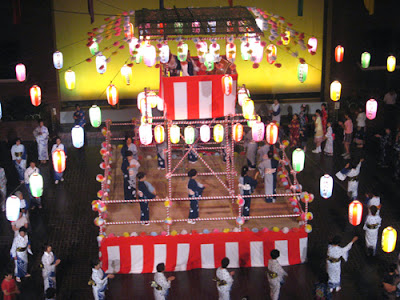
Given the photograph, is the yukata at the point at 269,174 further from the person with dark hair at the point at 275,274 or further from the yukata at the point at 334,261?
the person with dark hair at the point at 275,274

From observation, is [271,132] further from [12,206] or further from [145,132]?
[12,206]

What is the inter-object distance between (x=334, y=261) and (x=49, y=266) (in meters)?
5.79

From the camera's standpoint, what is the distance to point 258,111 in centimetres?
2367

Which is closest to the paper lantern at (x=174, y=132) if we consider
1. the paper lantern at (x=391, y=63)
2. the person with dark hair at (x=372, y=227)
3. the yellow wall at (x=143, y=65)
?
the person with dark hair at (x=372, y=227)

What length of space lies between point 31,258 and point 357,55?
14204 mm

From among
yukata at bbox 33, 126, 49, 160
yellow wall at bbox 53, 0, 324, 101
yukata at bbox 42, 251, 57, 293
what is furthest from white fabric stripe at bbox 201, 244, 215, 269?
yellow wall at bbox 53, 0, 324, 101

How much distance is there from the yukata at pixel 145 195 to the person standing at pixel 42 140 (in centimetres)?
621

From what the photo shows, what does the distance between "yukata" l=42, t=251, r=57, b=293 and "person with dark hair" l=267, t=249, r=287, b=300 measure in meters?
4.39

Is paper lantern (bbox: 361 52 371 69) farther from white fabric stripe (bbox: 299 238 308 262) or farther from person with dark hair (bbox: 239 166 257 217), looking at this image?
white fabric stripe (bbox: 299 238 308 262)

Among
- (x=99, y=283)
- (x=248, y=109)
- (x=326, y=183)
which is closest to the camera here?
(x=99, y=283)

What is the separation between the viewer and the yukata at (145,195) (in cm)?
1420

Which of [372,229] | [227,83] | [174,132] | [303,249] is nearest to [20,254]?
[174,132]

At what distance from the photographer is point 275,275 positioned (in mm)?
12578

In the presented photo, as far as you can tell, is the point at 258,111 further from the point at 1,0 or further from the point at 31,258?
the point at 31,258
